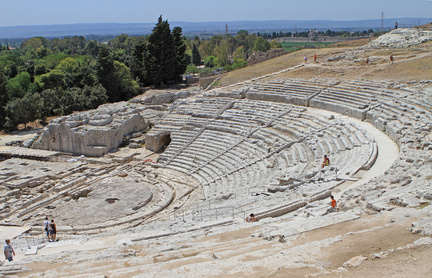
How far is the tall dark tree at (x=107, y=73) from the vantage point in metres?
38.2

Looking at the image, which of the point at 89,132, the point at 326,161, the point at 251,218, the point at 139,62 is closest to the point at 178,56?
the point at 139,62

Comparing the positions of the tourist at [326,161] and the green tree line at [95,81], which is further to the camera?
the green tree line at [95,81]

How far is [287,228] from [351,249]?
181 cm

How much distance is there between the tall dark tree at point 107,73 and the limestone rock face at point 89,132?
11.2 meters

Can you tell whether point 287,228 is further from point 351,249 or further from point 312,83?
point 312,83

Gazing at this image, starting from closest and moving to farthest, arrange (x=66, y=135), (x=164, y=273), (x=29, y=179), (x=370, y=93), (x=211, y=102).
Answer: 1. (x=164, y=273)
2. (x=29, y=179)
3. (x=370, y=93)
4. (x=66, y=135)
5. (x=211, y=102)

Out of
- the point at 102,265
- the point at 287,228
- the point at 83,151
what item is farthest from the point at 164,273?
the point at 83,151

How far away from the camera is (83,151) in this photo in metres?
25.3

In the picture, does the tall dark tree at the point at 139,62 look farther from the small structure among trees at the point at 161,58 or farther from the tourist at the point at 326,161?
the tourist at the point at 326,161

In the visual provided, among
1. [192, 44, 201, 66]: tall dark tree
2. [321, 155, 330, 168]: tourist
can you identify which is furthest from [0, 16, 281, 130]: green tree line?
[192, 44, 201, 66]: tall dark tree

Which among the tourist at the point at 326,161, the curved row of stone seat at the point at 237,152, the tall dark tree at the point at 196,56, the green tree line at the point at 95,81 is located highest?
the tall dark tree at the point at 196,56

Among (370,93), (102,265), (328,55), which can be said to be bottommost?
(102,265)

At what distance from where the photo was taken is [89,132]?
25.0 m

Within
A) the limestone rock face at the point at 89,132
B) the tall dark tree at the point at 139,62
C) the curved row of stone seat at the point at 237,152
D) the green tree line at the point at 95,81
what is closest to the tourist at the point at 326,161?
the curved row of stone seat at the point at 237,152
